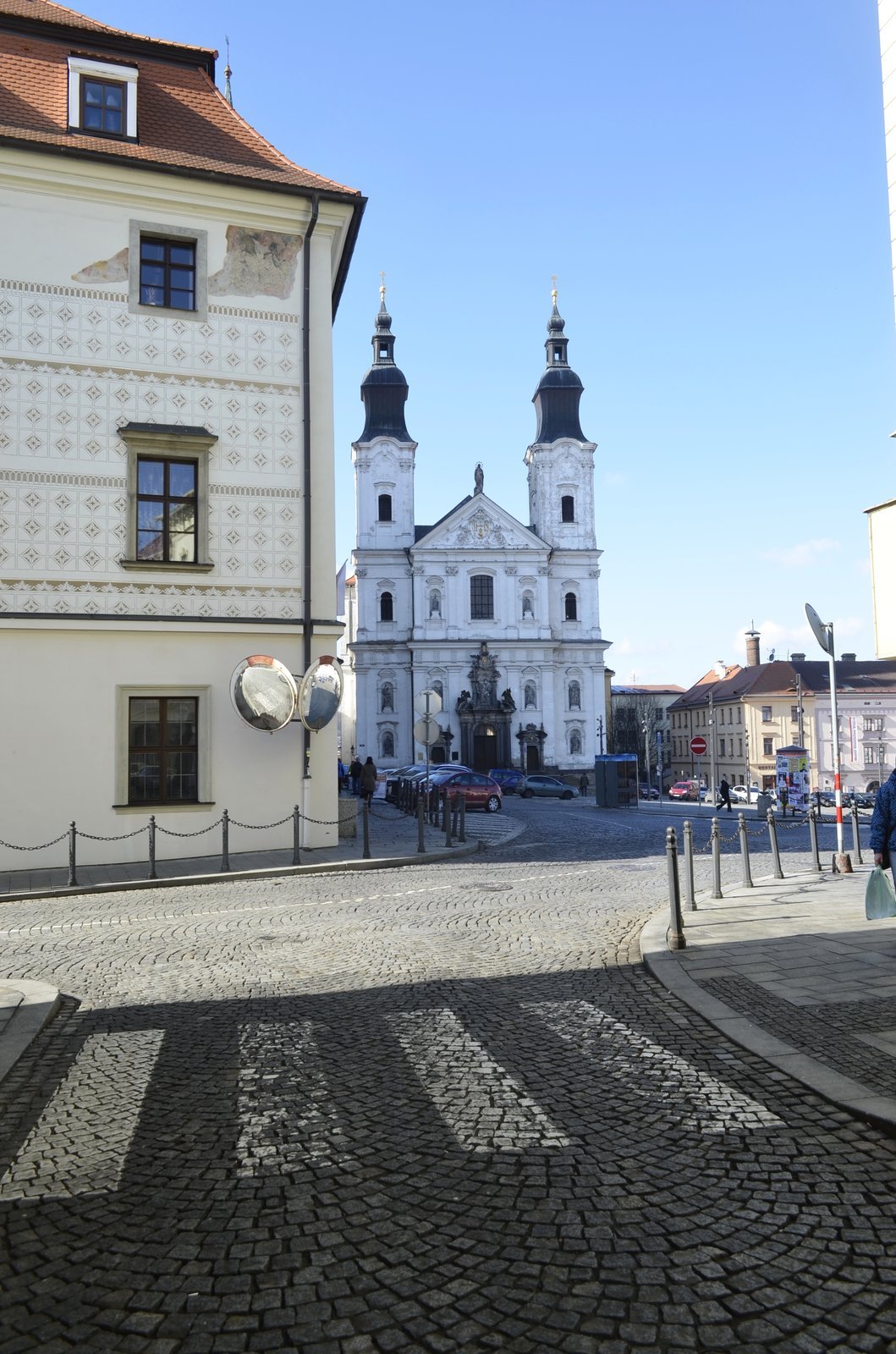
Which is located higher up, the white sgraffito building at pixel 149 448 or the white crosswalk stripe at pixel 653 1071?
the white sgraffito building at pixel 149 448

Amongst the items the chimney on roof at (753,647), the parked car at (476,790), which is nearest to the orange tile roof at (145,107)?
the parked car at (476,790)

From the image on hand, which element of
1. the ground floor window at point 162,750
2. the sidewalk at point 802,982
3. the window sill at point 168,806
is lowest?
the sidewalk at point 802,982

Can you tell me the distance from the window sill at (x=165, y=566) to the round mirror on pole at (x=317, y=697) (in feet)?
8.71

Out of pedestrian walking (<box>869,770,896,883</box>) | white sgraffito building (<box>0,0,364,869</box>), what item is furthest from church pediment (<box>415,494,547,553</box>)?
pedestrian walking (<box>869,770,896,883</box>)

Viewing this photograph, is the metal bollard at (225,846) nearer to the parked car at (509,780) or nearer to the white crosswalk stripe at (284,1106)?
the white crosswalk stripe at (284,1106)

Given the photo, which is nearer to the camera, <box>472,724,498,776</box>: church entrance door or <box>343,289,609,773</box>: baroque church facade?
<box>472,724,498,776</box>: church entrance door

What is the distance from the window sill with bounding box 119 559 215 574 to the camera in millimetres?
17281

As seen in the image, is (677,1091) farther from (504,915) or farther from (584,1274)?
(504,915)

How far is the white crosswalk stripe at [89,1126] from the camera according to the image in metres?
4.44

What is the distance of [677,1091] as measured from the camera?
549cm

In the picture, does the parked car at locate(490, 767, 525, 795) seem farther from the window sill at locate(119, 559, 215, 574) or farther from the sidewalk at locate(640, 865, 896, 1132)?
the sidewalk at locate(640, 865, 896, 1132)

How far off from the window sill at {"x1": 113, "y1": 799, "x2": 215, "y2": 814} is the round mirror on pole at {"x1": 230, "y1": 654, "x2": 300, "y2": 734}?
162cm

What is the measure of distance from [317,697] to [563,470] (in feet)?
193

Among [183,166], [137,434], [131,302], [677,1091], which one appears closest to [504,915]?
[677,1091]
